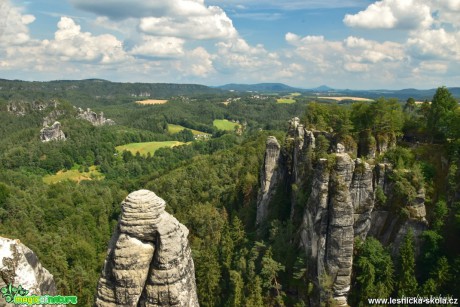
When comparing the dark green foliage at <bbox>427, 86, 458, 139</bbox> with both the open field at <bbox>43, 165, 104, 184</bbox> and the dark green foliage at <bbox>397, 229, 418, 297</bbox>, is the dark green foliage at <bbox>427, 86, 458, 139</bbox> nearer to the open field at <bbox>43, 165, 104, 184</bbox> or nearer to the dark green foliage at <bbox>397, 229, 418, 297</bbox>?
the dark green foliage at <bbox>397, 229, 418, 297</bbox>

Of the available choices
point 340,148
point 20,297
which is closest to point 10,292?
point 20,297

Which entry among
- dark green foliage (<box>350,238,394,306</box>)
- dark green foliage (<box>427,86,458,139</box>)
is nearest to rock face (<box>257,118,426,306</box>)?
dark green foliage (<box>350,238,394,306</box>)

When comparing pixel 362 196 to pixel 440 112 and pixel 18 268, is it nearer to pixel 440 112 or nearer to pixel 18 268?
pixel 440 112

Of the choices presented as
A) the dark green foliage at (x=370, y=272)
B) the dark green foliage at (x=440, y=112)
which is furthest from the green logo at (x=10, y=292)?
the dark green foliage at (x=440, y=112)

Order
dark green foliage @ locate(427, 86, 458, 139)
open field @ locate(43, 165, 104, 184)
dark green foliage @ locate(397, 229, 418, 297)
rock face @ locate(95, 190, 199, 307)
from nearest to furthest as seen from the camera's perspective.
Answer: rock face @ locate(95, 190, 199, 307)
dark green foliage @ locate(397, 229, 418, 297)
dark green foliage @ locate(427, 86, 458, 139)
open field @ locate(43, 165, 104, 184)

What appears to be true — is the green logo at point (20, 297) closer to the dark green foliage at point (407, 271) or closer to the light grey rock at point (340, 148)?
the dark green foliage at point (407, 271)

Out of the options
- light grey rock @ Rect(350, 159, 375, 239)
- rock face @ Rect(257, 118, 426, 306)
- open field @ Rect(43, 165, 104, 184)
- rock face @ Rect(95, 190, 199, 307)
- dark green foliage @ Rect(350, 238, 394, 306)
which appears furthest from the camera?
open field @ Rect(43, 165, 104, 184)
